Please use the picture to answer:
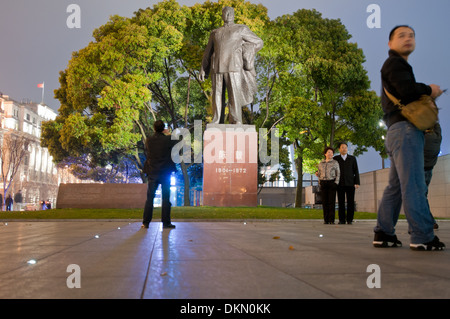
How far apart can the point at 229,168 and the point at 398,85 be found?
10526mm

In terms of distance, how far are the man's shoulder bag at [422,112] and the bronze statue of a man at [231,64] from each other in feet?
38.7

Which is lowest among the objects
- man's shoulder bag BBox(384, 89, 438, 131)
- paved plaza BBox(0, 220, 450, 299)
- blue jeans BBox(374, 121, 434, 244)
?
paved plaza BBox(0, 220, 450, 299)

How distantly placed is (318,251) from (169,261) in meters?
1.55

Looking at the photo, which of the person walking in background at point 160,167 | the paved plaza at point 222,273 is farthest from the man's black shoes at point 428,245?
the person walking in background at point 160,167

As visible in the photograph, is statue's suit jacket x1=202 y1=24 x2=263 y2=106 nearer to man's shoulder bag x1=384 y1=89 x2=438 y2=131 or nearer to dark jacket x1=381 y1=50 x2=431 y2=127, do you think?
dark jacket x1=381 y1=50 x2=431 y2=127

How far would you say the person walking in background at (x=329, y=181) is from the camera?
985 centimetres

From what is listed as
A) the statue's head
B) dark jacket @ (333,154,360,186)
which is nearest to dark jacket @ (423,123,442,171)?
dark jacket @ (333,154,360,186)

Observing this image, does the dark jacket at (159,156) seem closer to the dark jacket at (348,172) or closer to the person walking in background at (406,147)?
the person walking in background at (406,147)

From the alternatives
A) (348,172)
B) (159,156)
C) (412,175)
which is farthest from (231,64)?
(412,175)

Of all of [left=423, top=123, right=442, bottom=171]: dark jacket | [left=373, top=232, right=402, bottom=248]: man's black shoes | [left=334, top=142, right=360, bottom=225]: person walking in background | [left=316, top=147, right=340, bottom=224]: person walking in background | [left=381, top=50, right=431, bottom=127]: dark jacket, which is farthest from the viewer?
[left=334, top=142, right=360, bottom=225]: person walking in background

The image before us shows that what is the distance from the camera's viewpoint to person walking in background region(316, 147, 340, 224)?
9.85 metres

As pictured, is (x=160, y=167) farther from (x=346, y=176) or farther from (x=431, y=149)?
(x=346, y=176)

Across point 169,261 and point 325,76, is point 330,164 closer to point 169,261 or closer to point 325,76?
point 169,261

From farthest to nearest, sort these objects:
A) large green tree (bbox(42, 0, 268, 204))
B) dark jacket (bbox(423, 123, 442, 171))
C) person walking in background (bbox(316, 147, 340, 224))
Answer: large green tree (bbox(42, 0, 268, 204)) < person walking in background (bbox(316, 147, 340, 224)) < dark jacket (bbox(423, 123, 442, 171))
